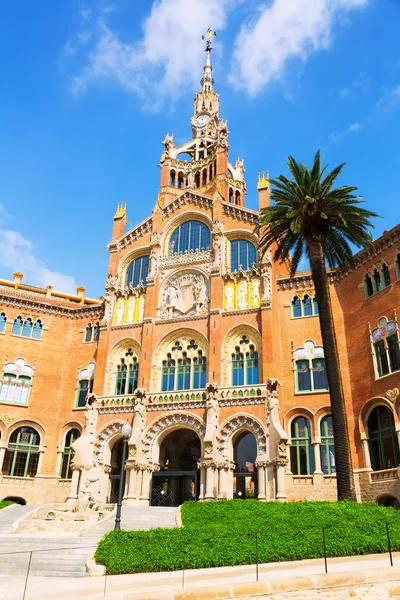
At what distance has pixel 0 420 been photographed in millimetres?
39375

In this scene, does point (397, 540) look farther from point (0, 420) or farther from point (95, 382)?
point (0, 420)

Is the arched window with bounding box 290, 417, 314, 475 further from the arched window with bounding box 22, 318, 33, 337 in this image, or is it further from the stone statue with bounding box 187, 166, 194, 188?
the stone statue with bounding box 187, 166, 194, 188

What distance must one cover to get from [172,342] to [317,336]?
10.7 metres

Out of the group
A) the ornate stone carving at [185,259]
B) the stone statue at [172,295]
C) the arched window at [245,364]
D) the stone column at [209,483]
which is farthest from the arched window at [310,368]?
the ornate stone carving at [185,259]

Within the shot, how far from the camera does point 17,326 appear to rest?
1695 inches

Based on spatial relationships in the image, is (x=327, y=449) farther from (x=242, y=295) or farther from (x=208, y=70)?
(x=208, y=70)

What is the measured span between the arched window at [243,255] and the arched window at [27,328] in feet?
57.4

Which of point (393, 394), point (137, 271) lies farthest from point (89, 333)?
point (393, 394)

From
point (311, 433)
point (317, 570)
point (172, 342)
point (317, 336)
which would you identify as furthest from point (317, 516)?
point (172, 342)

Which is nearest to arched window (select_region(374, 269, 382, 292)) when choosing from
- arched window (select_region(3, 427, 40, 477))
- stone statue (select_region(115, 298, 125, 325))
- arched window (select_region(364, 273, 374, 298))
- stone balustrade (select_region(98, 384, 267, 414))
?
arched window (select_region(364, 273, 374, 298))

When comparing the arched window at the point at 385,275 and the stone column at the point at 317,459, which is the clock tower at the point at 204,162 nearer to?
the arched window at the point at 385,275

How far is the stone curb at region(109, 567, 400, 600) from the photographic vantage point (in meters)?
12.2

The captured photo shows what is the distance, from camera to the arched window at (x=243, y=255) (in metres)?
39.8

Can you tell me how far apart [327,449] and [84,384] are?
19815 millimetres
